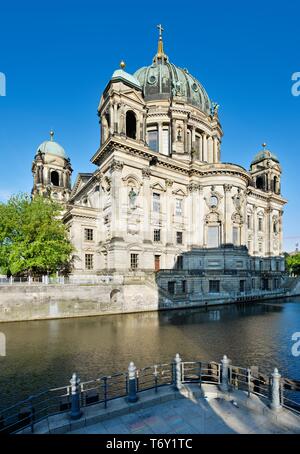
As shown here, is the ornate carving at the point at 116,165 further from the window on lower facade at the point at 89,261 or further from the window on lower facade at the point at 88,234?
the window on lower facade at the point at 89,261

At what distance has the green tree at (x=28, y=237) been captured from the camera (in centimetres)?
2786

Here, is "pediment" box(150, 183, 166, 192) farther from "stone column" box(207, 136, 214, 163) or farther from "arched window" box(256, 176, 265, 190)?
"arched window" box(256, 176, 265, 190)

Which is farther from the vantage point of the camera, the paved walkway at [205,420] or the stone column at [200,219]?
the stone column at [200,219]

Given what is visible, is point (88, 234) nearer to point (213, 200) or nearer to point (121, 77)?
point (213, 200)

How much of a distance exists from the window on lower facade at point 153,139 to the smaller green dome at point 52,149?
29606 millimetres

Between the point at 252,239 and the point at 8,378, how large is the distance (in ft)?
168

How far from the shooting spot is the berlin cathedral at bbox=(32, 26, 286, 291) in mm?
34141

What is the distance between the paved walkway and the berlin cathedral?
81.0 ft

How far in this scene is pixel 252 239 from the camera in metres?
53.2

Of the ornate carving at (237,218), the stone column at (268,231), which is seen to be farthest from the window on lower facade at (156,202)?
the stone column at (268,231)

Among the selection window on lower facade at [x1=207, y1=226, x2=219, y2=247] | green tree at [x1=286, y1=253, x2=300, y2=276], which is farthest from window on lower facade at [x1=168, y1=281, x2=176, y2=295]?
green tree at [x1=286, y1=253, x2=300, y2=276]

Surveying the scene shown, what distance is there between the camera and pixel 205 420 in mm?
6613

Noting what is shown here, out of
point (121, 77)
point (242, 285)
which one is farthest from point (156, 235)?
point (121, 77)

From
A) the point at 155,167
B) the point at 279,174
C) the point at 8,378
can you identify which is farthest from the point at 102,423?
the point at 279,174
